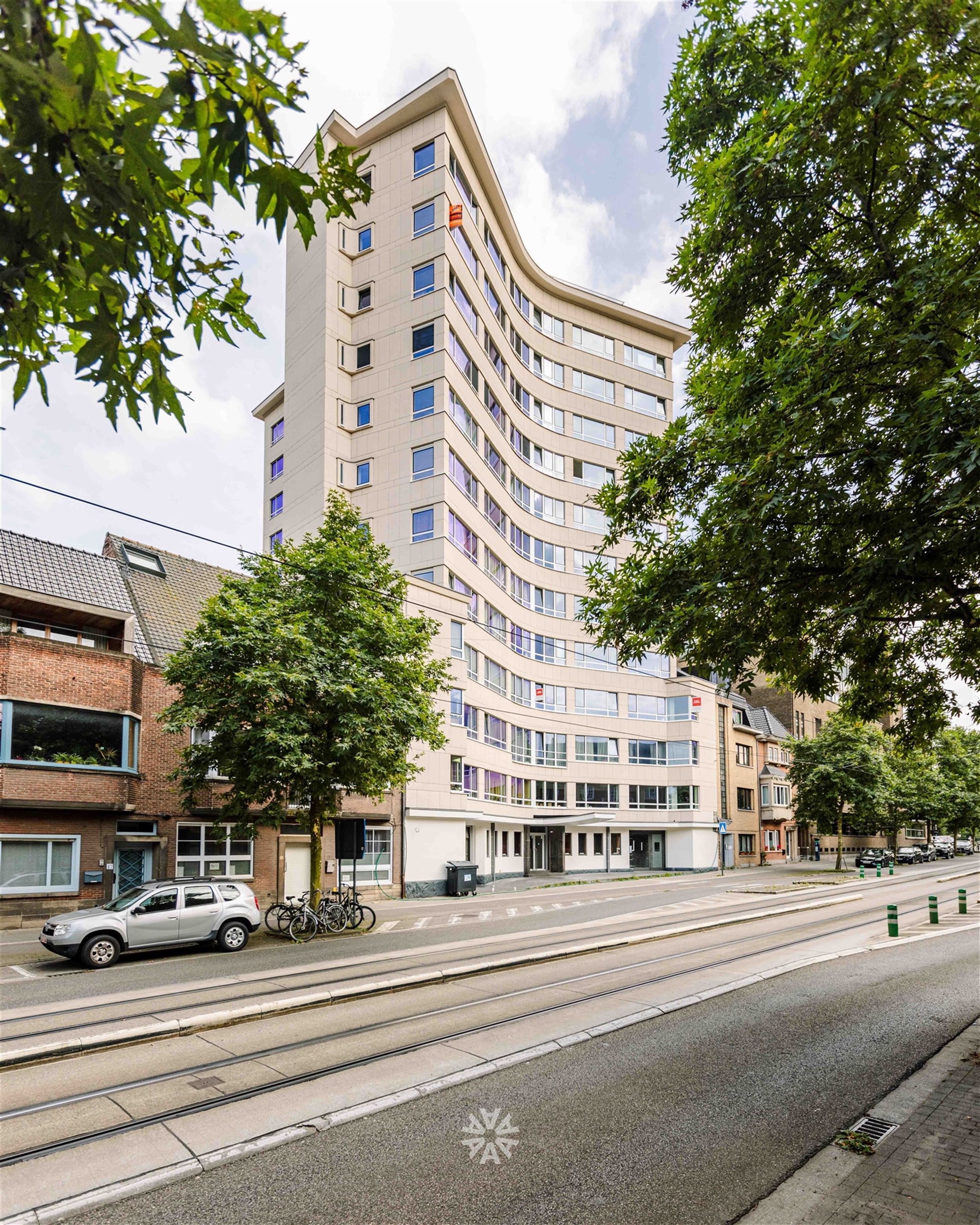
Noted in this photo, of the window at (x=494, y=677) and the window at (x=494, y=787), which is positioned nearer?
the window at (x=494, y=787)

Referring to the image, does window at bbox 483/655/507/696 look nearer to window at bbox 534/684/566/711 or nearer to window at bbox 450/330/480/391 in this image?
window at bbox 534/684/566/711

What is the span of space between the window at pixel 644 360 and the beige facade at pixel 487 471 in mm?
163

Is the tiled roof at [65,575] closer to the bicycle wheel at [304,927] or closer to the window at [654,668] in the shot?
the bicycle wheel at [304,927]

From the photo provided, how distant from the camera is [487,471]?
41406 millimetres

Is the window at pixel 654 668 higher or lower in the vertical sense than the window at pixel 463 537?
lower

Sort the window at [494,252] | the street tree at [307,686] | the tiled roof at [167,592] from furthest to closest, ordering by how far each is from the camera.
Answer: the window at [494,252], the tiled roof at [167,592], the street tree at [307,686]

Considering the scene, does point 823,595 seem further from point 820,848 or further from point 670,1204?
point 820,848

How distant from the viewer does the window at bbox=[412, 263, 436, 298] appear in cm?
3778

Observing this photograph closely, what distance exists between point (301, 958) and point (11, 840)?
9.83 metres

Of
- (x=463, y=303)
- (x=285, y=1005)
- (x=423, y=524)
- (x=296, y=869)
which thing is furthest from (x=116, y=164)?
(x=463, y=303)

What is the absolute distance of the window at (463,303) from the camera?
3816cm

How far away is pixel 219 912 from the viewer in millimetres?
16422

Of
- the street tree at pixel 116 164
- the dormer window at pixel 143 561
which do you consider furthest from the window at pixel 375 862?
the street tree at pixel 116 164

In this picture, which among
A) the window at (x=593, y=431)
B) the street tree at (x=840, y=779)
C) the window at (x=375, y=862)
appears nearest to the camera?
the window at (x=375, y=862)
